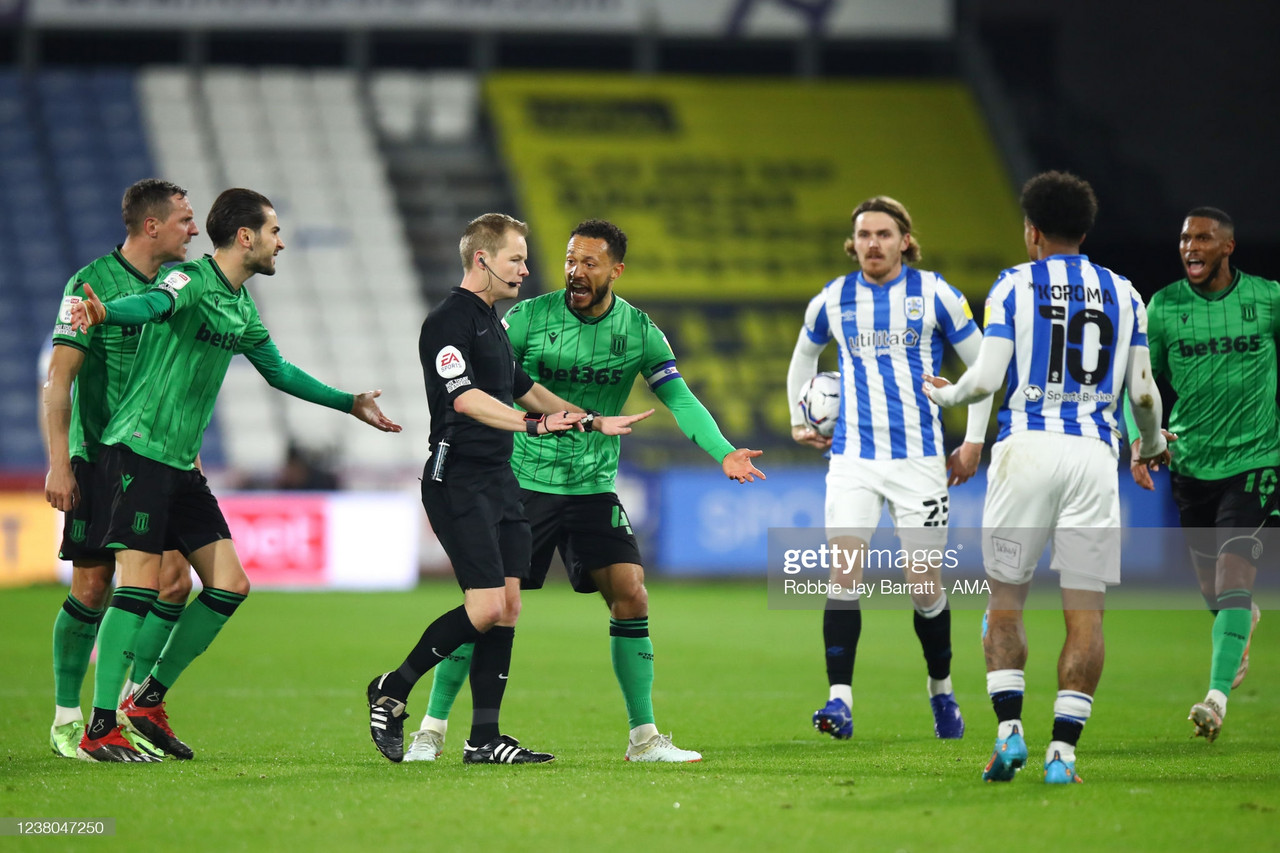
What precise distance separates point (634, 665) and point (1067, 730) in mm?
1754

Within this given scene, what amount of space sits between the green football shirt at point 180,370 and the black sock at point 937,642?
3400 mm

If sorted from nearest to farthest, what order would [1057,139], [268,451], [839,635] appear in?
[839,635] → [268,451] → [1057,139]

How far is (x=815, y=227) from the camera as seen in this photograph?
24781 millimetres

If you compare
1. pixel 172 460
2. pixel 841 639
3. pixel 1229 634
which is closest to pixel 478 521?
pixel 172 460

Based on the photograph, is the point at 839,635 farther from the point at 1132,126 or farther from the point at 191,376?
the point at 1132,126

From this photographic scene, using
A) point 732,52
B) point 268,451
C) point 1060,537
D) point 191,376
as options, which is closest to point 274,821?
point 191,376

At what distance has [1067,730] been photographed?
5.30m

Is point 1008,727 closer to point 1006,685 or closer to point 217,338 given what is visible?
point 1006,685

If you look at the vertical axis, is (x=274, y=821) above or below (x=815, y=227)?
below

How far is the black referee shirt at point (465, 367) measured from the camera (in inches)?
225

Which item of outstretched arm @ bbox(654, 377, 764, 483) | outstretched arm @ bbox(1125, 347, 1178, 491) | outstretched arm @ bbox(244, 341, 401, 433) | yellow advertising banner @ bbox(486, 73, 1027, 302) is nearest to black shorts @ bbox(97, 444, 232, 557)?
outstretched arm @ bbox(244, 341, 401, 433)

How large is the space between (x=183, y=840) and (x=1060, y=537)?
310 centimetres

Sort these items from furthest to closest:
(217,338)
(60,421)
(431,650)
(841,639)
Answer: (841,639) < (217,338) < (60,421) < (431,650)

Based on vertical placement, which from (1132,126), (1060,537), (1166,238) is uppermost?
(1132,126)
